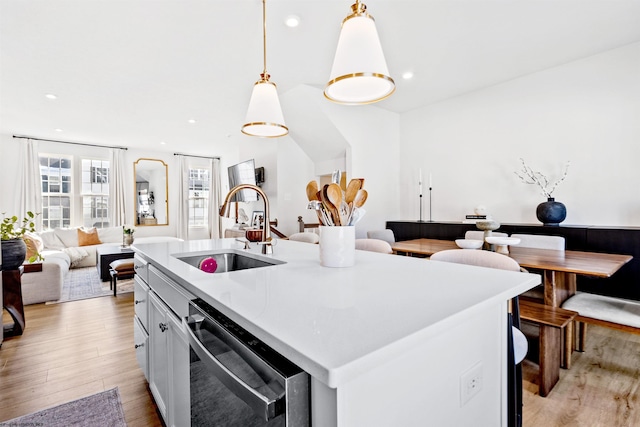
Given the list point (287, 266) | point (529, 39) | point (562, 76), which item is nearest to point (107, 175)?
point (287, 266)

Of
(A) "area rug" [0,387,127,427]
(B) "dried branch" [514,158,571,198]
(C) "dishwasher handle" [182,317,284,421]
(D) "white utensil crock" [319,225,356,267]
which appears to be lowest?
(A) "area rug" [0,387,127,427]

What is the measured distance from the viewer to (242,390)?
598 millimetres

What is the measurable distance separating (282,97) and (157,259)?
3418 millimetres

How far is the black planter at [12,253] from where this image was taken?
99.3 inches

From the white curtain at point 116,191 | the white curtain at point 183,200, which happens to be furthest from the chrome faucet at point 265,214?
the white curtain at point 183,200

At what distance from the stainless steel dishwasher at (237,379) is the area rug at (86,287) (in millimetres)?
3883

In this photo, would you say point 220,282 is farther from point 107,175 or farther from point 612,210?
point 107,175

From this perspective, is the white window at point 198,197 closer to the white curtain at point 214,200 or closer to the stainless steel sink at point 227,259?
the white curtain at point 214,200

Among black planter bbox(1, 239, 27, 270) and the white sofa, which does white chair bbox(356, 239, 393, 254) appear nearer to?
black planter bbox(1, 239, 27, 270)

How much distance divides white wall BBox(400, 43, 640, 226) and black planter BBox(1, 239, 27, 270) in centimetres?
483

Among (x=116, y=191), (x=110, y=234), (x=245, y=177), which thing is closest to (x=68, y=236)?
(x=110, y=234)

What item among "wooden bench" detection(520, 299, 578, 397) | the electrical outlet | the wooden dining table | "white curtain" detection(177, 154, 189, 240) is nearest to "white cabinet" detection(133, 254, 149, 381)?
the electrical outlet

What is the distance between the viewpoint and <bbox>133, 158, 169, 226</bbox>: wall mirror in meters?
7.37

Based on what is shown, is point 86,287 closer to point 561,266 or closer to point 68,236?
point 68,236
